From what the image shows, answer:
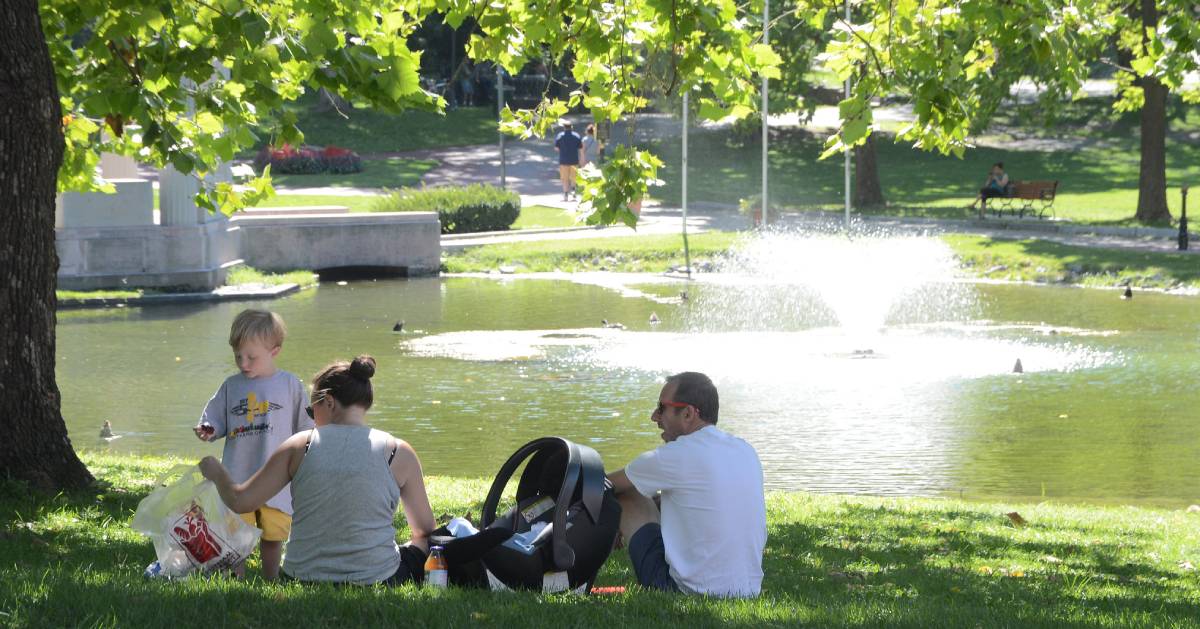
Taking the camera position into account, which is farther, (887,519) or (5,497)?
(887,519)

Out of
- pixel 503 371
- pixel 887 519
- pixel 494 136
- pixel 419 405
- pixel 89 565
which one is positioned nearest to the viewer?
pixel 89 565

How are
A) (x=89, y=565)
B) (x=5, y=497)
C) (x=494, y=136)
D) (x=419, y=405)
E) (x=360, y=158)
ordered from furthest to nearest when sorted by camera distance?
(x=494, y=136) → (x=360, y=158) → (x=419, y=405) → (x=5, y=497) → (x=89, y=565)

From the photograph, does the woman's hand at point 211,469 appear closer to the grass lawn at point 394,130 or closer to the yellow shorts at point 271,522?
the yellow shorts at point 271,522

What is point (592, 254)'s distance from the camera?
2986 centimetres

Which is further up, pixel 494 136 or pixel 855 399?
pixel 494 136

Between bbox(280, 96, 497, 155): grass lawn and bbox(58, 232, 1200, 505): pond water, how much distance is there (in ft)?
86.1

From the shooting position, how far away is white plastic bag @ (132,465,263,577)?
5.75 m

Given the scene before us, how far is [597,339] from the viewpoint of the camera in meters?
19.6

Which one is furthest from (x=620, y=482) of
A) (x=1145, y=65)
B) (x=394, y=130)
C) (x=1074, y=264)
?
(x=394, y=130)

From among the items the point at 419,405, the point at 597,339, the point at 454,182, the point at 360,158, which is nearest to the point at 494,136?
the point at 360,158

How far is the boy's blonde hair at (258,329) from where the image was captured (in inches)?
251

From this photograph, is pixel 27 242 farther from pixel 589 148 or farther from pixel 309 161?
pixel 309 161

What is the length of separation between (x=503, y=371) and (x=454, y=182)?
88.1ft

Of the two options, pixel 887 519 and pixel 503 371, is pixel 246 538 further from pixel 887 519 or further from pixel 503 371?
pixel 503 371
